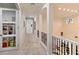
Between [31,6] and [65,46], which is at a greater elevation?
[31,6]

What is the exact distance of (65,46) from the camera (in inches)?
165

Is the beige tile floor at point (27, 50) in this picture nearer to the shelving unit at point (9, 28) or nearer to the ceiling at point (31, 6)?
the shelving unit at point (9, 28)

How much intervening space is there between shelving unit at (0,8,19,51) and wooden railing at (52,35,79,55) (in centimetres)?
228

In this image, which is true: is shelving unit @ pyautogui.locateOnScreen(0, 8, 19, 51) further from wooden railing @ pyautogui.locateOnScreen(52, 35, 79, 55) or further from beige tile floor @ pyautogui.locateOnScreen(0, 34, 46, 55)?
wooden railing @ pyautogui.locateOnScreen(52, 35, 79, 55)

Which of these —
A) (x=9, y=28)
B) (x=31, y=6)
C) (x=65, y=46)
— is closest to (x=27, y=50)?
(x=9, y=28)

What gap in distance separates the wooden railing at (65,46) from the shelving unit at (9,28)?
7.48 ft

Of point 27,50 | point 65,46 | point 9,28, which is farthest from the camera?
point 9,28

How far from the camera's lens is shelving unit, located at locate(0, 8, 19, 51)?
6.71m

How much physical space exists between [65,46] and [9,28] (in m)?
3.64

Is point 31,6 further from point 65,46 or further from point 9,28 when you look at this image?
point 65,46

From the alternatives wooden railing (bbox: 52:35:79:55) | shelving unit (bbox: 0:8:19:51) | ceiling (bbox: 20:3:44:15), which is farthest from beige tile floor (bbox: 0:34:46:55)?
ceiling (bbox: 20:3:44:15)

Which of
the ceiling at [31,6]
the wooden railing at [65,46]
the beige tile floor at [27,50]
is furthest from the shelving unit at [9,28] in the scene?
the wooden railing at [65,46]

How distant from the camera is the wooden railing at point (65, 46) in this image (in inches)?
135

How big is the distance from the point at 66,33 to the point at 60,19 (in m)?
1.57
